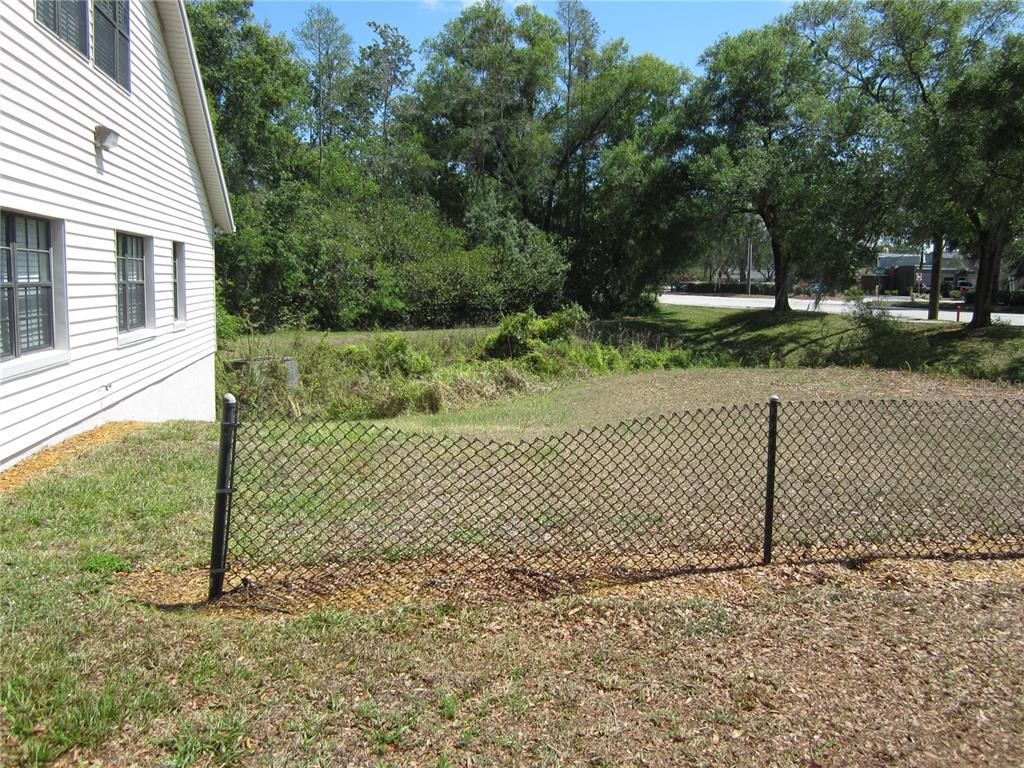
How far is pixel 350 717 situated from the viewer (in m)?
2.95

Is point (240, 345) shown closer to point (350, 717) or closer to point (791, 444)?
point (791, 444)

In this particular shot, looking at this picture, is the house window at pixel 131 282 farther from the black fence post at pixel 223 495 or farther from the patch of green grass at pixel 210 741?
the patch of green grass at pixel 210 741

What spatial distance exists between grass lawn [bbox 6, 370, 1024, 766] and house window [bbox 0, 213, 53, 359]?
2691 millimetres

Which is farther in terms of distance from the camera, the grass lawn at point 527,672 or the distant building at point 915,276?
the distant building at point 915,276

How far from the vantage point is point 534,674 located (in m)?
3.31

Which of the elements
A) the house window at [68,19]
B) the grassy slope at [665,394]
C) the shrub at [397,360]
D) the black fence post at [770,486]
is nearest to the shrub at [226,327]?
the shrub at [397,360]

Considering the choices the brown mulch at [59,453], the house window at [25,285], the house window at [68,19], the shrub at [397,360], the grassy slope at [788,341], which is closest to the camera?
the brown mulch at [59,453]

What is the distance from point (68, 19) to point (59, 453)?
4.20m

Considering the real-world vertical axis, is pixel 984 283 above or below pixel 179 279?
above

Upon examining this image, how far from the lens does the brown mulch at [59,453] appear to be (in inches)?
245

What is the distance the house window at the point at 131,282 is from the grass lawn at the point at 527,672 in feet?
18.8

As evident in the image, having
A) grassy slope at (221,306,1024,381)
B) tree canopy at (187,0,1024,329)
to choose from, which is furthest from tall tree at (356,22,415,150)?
grassy slope at (221,306,1024,381)

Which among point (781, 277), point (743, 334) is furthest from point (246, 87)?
point (781, 277)

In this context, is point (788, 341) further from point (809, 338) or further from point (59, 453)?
point (59, 453)
